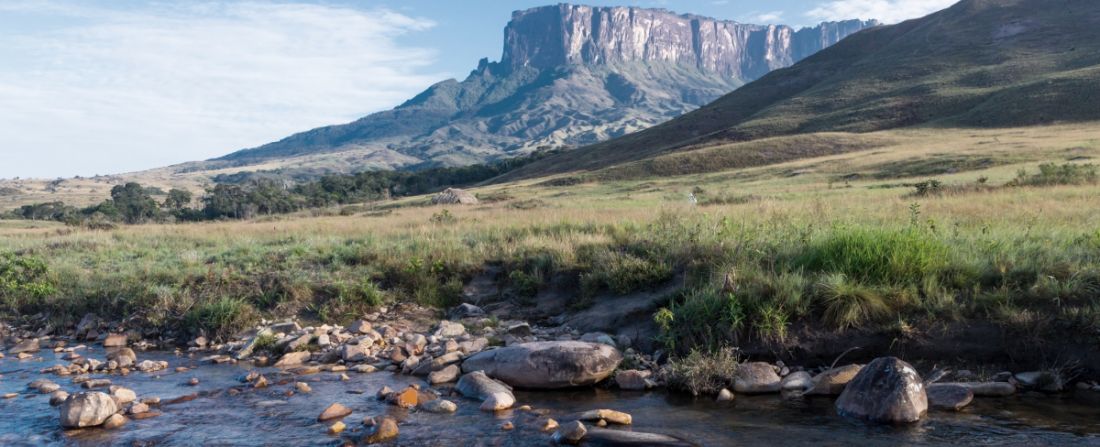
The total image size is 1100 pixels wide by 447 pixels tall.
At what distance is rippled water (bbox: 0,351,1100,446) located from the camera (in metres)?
7.63

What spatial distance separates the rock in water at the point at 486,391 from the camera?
8.95 meters

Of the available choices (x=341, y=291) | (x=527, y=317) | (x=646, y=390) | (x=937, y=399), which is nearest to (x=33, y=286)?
(x=341, y=291)

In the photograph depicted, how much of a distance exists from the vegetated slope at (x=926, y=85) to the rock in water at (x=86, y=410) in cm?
8102

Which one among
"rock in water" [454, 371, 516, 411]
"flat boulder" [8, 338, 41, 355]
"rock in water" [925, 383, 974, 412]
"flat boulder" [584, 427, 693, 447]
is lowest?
"rock in water" [925, 383, 974, 412]

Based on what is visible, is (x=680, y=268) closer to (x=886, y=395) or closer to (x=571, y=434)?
(x=886, y=395)

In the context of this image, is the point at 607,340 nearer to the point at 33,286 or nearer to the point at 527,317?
the point at 527,317

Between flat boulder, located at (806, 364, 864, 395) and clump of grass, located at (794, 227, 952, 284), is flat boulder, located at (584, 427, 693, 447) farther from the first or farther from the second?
clump of grass, located at (794, 227, 952, 284)

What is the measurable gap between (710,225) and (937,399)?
7.04m

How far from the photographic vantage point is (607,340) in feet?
36.4

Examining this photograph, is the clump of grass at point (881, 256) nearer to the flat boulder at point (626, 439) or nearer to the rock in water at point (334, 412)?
the flat boulder at point (626, 439)

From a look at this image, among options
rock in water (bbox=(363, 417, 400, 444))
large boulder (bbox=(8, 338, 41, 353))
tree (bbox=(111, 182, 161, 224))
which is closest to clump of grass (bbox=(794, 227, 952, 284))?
rock in water (bbox=(363, 417, 400, 444))

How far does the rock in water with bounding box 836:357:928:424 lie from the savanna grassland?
1.51m

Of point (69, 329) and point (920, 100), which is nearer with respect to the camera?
point (69, 329)

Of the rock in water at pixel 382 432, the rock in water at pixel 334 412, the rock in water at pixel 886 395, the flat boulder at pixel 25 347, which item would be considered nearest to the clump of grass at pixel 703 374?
the rock in water at pixel 886 395
